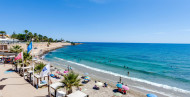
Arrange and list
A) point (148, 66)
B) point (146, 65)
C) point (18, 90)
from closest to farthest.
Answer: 1. point (18, 90)
2. point (148, 66)
3. point (146, 65)

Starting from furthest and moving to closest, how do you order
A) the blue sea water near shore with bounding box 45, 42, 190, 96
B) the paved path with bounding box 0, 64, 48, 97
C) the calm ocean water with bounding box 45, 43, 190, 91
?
the calm ocean water with bounding box 45, 43, 190, 91, the blue sea water near shore with bounding box 45, 42, 190, 96, the paved path with bounding box 0, 64, 48, 97

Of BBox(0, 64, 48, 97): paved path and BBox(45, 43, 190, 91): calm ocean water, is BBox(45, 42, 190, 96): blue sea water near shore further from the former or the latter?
BBox(0, 64, 48, 97): paved path

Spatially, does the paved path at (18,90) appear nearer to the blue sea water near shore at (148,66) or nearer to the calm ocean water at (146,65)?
the blue sea water near shore at (148,66)

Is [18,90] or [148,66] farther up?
[18,90]

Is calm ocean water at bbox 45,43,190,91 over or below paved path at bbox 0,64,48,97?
below

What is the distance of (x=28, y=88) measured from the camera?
1226 cm

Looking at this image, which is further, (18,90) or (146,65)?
(146,65)

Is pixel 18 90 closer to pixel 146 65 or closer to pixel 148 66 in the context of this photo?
pixel 148 66

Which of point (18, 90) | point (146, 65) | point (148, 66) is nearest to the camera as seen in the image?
point (18, 90)

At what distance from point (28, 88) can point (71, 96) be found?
23.4 feet

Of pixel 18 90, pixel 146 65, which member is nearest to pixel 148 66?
pixel 146 65

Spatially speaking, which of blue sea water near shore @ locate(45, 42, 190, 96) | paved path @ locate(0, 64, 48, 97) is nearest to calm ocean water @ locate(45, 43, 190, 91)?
blue sea water near shore @ locate(45, 42, 190, 96)

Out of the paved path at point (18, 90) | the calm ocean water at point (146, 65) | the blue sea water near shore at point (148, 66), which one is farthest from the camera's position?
the calm ocean water at point (146, 65)

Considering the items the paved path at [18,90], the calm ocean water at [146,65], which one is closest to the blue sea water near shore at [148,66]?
the calm ocean water at [146,65]
